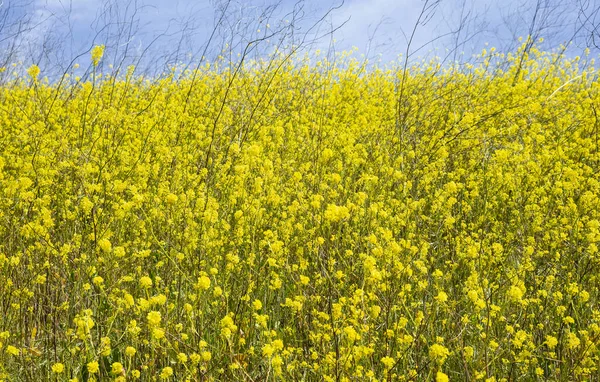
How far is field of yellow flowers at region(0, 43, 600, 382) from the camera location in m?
1.99

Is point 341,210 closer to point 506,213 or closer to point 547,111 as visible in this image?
point 506,213

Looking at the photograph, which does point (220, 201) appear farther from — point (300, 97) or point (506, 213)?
point (300, 97)

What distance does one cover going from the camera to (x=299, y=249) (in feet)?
8.42

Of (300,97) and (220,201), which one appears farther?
(300,97)

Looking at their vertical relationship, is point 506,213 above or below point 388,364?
above

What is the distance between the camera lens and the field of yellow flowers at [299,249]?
6.54 feet

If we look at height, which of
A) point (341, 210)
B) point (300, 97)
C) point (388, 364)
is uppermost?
point (300, 97)

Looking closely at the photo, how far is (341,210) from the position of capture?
1784 millimetres

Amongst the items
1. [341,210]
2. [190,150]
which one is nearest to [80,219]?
[190,150]

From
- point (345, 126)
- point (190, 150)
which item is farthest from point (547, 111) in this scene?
point (190, 150)

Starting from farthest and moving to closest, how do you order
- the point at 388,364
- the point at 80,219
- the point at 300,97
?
the point at 300,97 < the point at 80,219 < the point at 388,364

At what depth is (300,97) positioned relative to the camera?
256 inches

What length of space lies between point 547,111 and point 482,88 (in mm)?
1342

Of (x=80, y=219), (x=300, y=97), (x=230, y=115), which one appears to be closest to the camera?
(x=80, y=219)
